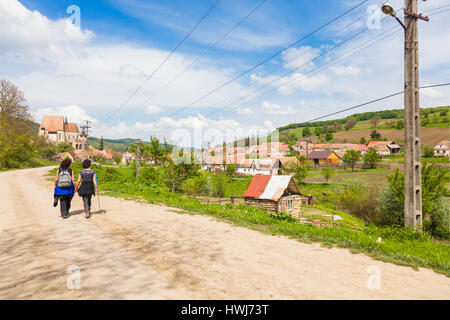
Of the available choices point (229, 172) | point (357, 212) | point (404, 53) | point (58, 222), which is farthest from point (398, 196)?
point (229, 172)

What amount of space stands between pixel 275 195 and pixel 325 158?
257 ft

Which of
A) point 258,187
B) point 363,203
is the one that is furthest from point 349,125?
point 258,187

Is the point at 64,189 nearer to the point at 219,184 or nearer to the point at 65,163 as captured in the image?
the point at 65,163

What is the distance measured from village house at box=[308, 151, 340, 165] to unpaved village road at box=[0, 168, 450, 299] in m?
95.1

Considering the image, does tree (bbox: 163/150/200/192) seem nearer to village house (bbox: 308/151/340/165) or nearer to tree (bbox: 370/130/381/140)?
village house (bbox: 308/151/340/165)

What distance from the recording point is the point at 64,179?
7.97 meters

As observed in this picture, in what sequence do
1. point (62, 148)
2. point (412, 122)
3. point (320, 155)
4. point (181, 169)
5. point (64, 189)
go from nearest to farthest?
point (64, 189)
point (412, 122)
point (181, 169)
point (62, 148)
point (320, 155)

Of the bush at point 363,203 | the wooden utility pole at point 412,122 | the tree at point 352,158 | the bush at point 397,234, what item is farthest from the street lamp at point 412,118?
Answer: the tree at point 352,158

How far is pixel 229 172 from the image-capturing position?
71.9 meters

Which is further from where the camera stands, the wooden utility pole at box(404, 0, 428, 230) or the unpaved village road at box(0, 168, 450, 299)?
the wooden utility pole at box(404, 0, 428, 230)

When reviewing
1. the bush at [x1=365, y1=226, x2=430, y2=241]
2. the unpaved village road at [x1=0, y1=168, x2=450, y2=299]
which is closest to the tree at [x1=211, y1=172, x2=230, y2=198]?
the bush at [x1=365, y1=226, x2=430, y2=241]

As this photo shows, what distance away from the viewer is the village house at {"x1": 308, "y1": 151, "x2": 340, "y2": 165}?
94750 millimetres

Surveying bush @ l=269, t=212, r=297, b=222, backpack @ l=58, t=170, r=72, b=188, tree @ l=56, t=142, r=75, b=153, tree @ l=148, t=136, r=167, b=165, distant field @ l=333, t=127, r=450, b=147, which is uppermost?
distant field @ l=333, t=127, r=450, b=147

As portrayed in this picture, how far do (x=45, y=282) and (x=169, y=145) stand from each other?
3212 centimetres
